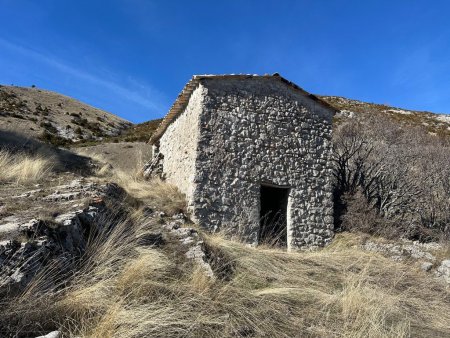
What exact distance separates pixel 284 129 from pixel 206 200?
10.3 ft

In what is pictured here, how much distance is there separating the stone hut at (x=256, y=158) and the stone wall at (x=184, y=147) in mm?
32

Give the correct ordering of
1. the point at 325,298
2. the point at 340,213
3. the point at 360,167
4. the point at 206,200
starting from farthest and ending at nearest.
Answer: the point at 360,167 < the point at 340,213 < the point at 206,200 < the point at 325,298

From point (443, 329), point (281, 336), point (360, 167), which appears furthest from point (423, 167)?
point (281, 336)

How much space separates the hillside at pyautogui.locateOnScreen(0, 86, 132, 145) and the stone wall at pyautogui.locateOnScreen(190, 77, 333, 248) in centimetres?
1751

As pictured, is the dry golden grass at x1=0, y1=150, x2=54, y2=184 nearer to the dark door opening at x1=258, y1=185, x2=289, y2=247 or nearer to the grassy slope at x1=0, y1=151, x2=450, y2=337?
the grassy slope at x1=0, y1=151, x2=450, y2=337

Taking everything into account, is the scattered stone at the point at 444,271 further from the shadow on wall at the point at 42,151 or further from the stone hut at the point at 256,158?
the shadow on wall at the point at 42,151

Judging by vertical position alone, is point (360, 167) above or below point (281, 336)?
above

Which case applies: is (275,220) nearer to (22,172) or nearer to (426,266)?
(426,266)

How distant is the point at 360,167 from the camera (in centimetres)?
1406

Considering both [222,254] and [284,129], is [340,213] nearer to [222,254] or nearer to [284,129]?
[284,129]

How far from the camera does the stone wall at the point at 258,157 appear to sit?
10.4 meters

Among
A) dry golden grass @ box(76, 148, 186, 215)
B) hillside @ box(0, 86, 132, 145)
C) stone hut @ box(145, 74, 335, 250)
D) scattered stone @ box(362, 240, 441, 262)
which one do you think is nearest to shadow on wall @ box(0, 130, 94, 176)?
dry golden grass @ box(76, 148, 186, 215)

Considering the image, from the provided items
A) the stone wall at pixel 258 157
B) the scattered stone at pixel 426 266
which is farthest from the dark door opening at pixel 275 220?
the scattered stone at pixel 426 266

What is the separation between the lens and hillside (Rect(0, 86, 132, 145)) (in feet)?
89.2
